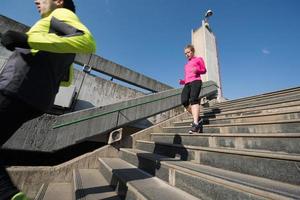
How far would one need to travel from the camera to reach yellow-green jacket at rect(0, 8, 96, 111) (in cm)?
91

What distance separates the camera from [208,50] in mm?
7684

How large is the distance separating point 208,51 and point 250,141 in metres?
6.43

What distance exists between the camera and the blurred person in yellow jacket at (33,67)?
33.7 inches

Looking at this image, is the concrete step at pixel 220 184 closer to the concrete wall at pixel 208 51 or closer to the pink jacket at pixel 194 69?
the pink jacket at pixel 194 69

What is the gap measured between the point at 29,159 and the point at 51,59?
157 inches

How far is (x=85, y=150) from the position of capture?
5.31 metres

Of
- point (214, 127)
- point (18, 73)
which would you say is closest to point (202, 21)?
point (214, 127)

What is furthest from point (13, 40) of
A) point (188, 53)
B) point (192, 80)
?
point (188, 53)

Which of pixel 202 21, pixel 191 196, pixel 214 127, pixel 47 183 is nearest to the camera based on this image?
pixel 191 196

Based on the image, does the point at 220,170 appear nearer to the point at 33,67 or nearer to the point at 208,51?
the point at 33,67

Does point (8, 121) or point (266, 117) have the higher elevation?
point (266, 117)

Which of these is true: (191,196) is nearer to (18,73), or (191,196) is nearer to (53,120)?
(18,73)

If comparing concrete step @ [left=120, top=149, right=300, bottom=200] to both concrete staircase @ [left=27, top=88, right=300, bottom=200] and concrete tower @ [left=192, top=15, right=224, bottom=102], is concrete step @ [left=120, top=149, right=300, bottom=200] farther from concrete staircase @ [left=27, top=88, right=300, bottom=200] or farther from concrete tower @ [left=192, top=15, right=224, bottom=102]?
concrete tower @ [left=192, top=15, right=224, bottom=102]

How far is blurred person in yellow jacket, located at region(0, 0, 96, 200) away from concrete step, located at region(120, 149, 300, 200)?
1.28m
